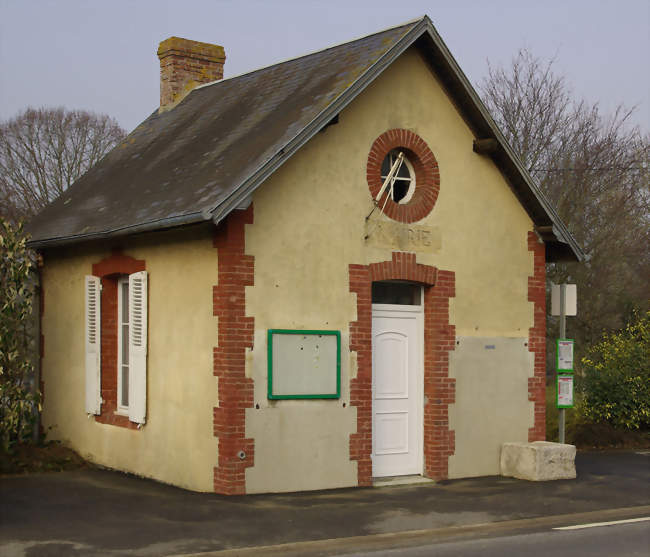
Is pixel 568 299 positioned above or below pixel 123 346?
above

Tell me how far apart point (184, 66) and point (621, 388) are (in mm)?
9772

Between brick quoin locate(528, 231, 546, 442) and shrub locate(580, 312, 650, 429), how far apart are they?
391 centimetres

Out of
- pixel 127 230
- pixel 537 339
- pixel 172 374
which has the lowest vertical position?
pixel 172 374

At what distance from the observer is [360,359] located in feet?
40.4

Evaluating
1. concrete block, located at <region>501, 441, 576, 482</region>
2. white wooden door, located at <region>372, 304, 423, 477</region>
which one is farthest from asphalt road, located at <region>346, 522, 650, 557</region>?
white wooden door, located at <region>372, 304, 423, 477</region>

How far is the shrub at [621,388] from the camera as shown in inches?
695

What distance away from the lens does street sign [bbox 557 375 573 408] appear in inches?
584

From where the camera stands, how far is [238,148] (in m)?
12.4

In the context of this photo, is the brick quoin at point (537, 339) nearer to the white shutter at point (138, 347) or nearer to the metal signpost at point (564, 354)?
the metal signpost at point (564, 354)

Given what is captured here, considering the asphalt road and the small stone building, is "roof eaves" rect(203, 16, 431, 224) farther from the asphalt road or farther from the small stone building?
the asphalt road

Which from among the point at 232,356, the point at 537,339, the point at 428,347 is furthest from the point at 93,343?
the point at 537,339

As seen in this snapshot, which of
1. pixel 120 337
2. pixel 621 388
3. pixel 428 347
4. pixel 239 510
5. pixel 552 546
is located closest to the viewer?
pixel 552 546

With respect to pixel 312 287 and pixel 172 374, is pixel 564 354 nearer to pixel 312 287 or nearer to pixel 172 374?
pixel 312 287

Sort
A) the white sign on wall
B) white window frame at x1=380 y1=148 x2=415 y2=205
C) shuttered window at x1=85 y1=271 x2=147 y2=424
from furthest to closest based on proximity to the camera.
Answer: the white sign on wall
white window frame at x1=380 y1=148 x2=415 y2=205
shuttered window at x1=85 y1=271 x2=147 y2=424
